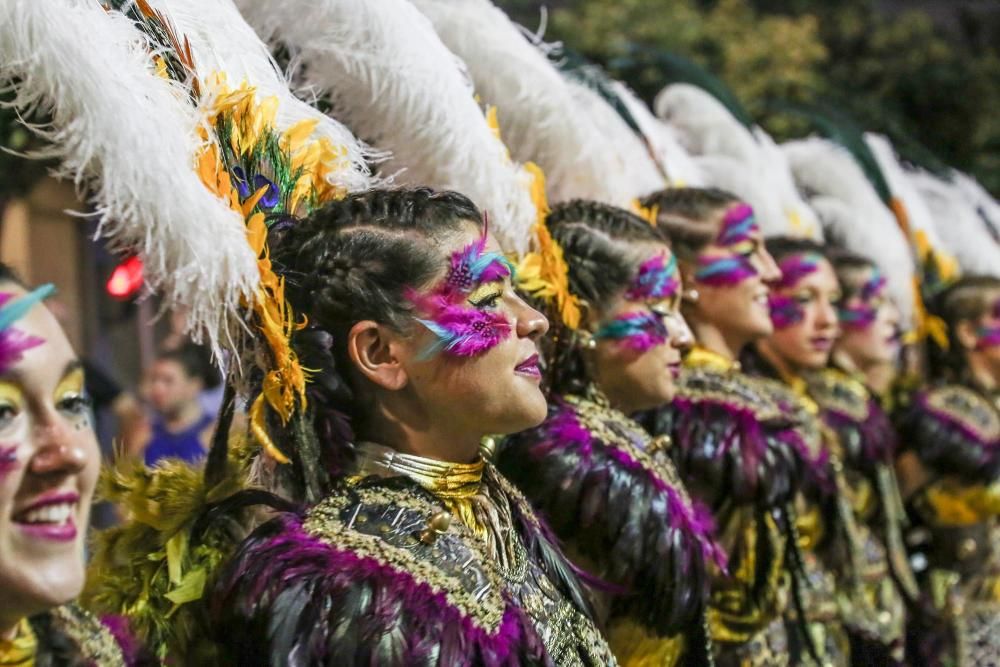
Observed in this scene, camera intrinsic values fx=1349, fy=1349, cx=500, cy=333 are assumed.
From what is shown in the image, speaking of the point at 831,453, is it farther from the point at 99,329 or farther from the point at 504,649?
the point at 99,329

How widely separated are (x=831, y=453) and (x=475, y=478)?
237 centimetres

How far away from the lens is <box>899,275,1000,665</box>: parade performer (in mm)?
5051

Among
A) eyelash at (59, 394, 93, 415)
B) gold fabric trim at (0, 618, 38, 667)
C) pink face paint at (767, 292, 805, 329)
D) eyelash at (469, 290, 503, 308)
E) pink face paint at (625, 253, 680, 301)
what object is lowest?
pink face paint at (767, 292, 805, 329)

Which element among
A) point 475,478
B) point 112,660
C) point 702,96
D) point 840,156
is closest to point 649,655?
point 475,478

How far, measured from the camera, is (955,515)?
17.0 feet

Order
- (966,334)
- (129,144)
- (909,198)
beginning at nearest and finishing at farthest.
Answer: (129,144) → (966,334) → (909,198)

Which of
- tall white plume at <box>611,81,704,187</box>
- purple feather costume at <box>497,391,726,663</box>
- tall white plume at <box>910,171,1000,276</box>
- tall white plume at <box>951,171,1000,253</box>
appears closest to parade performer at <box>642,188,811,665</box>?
purple feather costume at <box>497,391,726,663</box>

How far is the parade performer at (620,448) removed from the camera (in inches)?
110

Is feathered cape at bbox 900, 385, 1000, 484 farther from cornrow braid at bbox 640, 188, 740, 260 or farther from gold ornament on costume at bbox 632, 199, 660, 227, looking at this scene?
gold ornament on costume at bbox 632, 199, 660, 227

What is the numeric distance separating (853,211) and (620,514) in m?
3.33

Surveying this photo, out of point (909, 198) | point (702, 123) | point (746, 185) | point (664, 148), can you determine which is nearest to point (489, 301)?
point (664, 148)

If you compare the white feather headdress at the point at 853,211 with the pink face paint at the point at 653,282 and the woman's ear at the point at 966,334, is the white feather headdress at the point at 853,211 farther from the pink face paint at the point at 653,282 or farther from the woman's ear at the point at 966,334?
the pink face paint at the point at 653,282

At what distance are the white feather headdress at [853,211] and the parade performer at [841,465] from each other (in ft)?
1.95

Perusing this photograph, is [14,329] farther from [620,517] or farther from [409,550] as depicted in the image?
[620,517]
